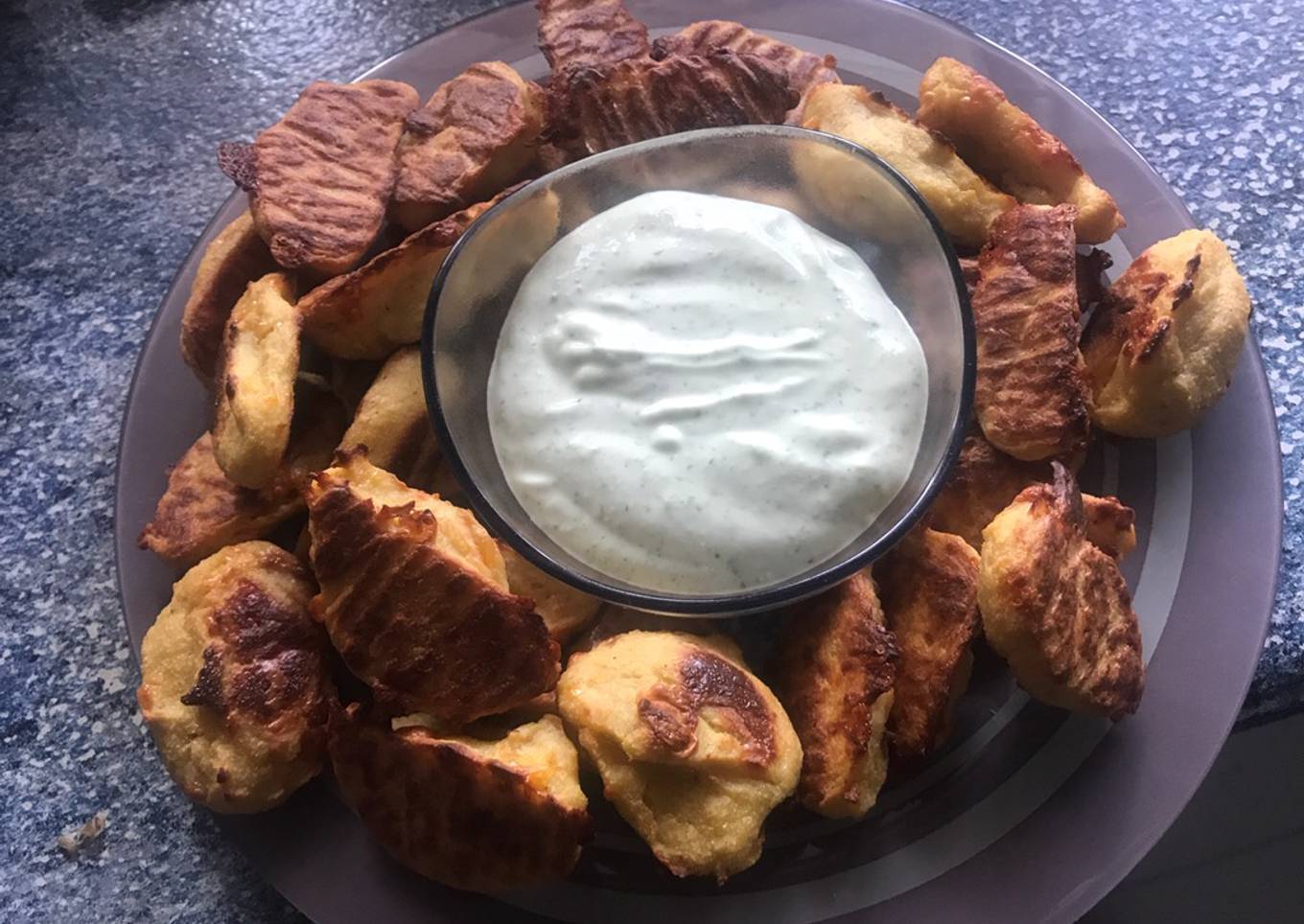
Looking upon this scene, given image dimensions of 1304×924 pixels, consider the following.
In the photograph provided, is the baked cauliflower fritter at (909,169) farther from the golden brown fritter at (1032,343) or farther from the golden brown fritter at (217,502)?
the golden brown fritter at (217,502)

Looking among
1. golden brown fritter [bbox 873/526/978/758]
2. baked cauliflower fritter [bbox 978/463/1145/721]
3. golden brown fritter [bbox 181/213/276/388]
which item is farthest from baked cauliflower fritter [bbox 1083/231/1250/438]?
golden brown fritter [bbox 181/213/276/388]

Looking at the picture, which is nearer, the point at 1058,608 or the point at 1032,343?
the point at 1058,608

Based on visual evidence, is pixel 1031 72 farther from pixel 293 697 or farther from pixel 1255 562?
pixel 293 697

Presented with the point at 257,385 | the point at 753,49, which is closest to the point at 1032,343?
the point at 753,49

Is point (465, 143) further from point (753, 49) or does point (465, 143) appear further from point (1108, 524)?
point (1108, 524)

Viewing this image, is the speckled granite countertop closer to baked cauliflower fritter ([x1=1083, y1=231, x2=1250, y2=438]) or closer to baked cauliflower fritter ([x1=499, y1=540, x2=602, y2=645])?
baked cauliflower fritter ([x1=1083, y1=231, x2=1250, y2=438])
